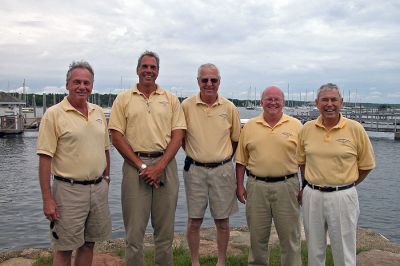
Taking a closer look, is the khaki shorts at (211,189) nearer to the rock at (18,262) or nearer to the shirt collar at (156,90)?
the shirt collar at (156,90)

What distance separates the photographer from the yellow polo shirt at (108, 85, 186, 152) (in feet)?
16.6

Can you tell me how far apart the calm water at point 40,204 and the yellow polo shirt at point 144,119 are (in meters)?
7.25

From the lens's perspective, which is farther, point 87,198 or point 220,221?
point 220,221

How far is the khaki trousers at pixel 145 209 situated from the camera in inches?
202

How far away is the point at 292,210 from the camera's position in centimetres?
529

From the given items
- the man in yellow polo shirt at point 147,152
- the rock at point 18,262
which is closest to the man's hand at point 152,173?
the man in yellow polo shirt at point 147,152

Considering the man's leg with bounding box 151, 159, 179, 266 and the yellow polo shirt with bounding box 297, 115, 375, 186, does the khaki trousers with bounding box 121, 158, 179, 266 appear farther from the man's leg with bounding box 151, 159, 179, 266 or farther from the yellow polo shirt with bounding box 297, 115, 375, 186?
the yellow polo shirt with bounding box 297, 115, 375, 186

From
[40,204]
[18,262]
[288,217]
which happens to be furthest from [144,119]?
[40,204]

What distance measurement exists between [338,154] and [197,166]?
1.67 meters

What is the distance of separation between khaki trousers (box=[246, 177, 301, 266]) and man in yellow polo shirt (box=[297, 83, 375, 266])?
1.41ft

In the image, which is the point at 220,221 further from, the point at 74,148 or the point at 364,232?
the point at 364,232

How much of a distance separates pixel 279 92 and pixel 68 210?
2.65 m

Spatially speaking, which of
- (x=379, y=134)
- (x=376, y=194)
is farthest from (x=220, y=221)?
(x=379, y=134)

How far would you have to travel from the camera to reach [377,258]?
653 centimetres
